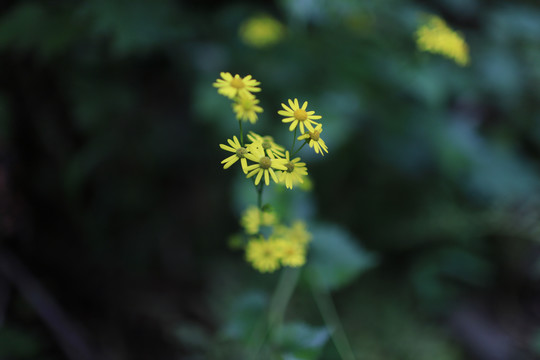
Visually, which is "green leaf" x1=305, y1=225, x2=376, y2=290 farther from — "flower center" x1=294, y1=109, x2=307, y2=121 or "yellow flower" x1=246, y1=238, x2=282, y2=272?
"flower center" x1=294, y1=109, x2=307, y2=121

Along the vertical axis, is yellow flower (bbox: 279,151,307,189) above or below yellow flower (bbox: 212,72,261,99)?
below

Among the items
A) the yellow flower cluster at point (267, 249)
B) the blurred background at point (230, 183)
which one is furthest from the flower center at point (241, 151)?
the blurred background at point (230, 183)

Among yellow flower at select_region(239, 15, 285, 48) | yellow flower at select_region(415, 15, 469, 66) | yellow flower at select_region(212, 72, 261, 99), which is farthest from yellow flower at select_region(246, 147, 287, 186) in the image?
yellow flower at select_region(239, 15, 285, 48)

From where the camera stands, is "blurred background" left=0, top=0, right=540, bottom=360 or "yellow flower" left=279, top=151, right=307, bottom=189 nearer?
"yellow flower" left=279, top=151, right=307, bottom=189

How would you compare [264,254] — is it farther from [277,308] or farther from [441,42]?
[441,42]

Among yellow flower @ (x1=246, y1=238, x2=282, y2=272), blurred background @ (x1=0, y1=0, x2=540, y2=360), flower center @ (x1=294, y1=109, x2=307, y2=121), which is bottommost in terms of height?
yellow flower @ (x1=246, y1=238, x2=282, y2=272)

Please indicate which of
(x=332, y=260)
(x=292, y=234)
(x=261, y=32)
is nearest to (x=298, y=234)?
(x=292, y=234)

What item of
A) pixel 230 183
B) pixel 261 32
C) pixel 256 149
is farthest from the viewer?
pixel 230 183

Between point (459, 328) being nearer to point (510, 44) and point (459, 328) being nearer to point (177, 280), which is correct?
point (177, 280)

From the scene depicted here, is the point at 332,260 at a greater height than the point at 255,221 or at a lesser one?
greater
